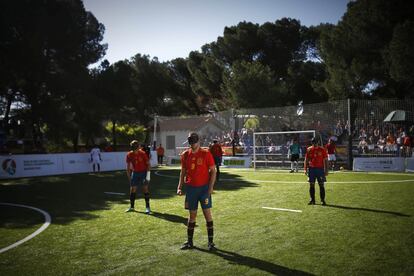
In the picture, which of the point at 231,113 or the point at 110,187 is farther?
the point at 231,113

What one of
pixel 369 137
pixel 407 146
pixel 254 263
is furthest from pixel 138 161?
pixel 407 146

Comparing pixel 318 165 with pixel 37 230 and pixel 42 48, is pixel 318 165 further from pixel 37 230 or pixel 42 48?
pixel 42 48

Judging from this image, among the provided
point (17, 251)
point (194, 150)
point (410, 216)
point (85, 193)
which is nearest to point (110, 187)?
point (85, 193)

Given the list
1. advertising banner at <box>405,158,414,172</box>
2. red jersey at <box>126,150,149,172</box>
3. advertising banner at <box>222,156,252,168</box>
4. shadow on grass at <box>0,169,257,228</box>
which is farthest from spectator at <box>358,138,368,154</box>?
red jersey at <box>126,150,149,172</box>

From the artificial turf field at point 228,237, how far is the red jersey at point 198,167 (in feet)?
4.33

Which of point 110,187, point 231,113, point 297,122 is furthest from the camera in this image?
point 231,113

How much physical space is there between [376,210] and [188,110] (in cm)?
5033

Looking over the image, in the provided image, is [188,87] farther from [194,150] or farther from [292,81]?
[194,150]

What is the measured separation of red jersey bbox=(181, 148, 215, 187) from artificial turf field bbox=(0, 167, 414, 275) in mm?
1321

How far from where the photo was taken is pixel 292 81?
142 feet

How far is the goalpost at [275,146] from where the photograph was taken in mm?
25578

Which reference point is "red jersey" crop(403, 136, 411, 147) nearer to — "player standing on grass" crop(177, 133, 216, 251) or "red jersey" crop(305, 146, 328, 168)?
"red jersey" crop(305, 146, 328, 168)

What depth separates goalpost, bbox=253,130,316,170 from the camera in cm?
2558

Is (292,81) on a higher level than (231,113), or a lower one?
higher
